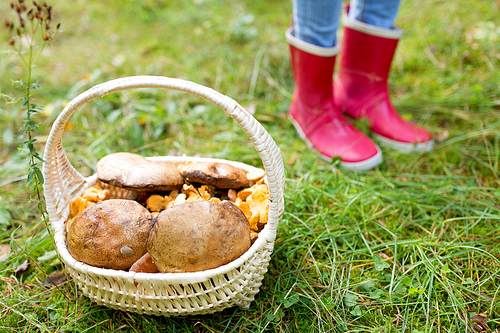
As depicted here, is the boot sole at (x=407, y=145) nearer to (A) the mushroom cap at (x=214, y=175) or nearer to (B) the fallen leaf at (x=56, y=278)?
(A) the mushroom cap at (x=214, y=175)

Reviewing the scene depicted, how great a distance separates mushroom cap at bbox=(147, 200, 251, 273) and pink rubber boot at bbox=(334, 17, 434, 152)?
1.54m

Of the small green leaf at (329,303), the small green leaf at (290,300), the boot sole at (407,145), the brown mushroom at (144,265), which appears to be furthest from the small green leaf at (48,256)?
the boot sole at (407,145)

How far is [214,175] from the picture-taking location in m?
1.33

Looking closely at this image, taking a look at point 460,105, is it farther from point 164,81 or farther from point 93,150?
point 93,150

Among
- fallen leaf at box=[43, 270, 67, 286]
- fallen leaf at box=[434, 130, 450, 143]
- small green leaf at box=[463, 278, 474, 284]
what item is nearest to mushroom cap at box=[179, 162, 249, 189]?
fallen leaf at box=[43, 270, 67, 286]

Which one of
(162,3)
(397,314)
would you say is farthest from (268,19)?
(397,314)

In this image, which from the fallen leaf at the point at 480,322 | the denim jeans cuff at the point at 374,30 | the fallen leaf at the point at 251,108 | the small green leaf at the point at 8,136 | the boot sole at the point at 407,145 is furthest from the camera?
the fallen leaf at the point at 251,108

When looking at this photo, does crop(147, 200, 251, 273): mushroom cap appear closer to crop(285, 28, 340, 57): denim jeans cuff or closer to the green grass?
the green grass

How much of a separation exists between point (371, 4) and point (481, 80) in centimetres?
121

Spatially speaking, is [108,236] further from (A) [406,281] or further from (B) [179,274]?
(A) [406,281]

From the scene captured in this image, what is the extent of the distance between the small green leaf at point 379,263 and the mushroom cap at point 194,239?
0.66 metres

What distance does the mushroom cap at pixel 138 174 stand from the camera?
1.29 meters

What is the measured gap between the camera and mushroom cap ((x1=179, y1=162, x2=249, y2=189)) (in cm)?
133

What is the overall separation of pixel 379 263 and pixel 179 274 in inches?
34.9
